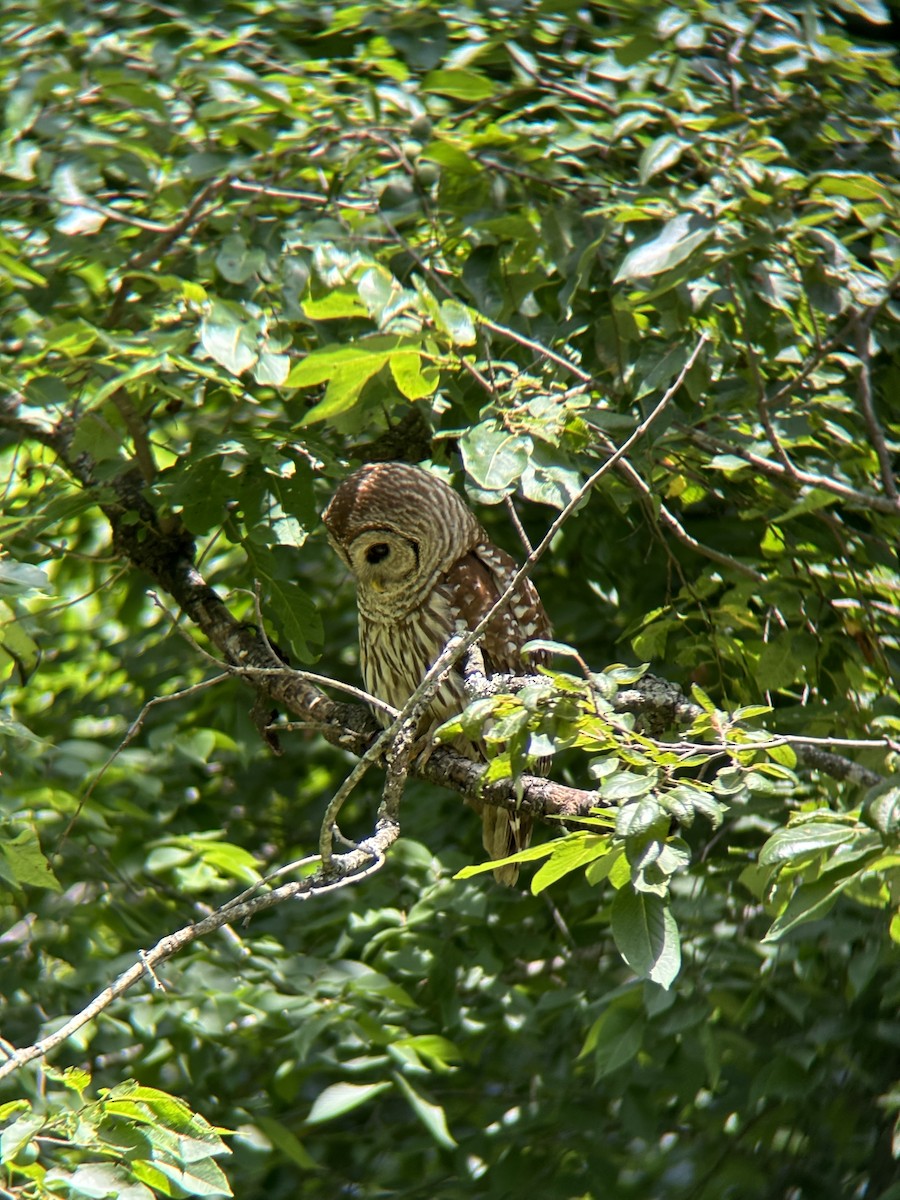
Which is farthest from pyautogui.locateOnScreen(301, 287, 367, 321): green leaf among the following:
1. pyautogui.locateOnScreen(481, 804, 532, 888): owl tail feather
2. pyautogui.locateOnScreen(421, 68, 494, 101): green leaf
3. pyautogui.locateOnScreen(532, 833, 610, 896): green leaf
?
pyautogui.locateOnScreen(481, 804, 532, 888): owl tail feather

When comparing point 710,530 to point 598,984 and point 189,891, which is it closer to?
point 598,984

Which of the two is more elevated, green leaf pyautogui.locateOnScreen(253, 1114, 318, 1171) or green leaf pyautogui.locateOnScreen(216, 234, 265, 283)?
green leaf pyautogui.locateOnScreen(216, 234, 265, 283)

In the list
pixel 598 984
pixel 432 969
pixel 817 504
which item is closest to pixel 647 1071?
pixel 598 984

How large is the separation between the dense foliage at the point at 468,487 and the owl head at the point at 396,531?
0.10m

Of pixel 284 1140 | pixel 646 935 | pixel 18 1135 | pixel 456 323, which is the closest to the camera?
pixel 18 1135

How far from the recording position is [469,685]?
2.37 m

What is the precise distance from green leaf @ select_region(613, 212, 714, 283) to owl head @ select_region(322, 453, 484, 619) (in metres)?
0.81

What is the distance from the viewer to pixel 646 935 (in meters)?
1.79

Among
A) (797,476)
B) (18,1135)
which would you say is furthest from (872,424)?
(18,1135)

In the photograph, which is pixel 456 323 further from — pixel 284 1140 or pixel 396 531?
pixel 284 1140

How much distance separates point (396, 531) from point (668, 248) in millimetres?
1045

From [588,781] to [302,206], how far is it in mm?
1801

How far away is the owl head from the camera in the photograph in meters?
3.13

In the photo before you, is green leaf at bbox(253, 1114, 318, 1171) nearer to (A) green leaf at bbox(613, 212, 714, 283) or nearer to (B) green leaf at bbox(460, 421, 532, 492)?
(B) green leaf at bbox(460, 421, 532, 492)
